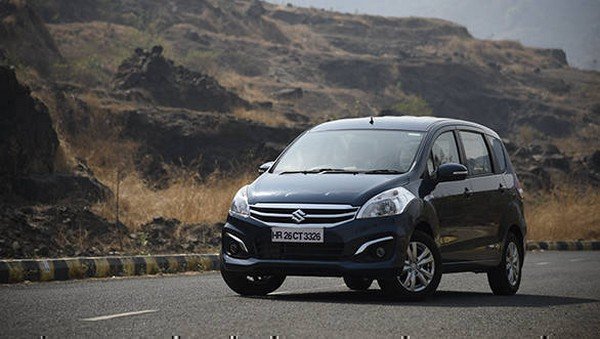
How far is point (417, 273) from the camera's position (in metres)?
12.2

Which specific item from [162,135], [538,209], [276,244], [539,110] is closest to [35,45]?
[162,135]

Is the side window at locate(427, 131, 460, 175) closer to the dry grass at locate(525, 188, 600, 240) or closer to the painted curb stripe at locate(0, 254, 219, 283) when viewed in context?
the painted curb stripe at locate(0, 254, 219, 283)

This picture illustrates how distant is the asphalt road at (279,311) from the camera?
31.3 feet

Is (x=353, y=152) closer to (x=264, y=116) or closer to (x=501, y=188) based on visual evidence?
(x=501, y=188)

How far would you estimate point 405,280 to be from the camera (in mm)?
12133

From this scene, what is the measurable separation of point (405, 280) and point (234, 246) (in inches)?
65.8

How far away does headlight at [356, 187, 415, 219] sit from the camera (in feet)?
38.8

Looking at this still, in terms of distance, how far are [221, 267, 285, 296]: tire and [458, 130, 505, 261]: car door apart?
203 cm

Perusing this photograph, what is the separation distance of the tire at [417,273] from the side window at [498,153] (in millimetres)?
2718

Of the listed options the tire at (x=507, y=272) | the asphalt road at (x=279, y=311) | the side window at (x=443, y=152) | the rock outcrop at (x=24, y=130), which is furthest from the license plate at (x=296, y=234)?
the rock outcrop at (x=24, y=130)

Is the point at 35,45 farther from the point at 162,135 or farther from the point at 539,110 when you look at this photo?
the point at 539,110

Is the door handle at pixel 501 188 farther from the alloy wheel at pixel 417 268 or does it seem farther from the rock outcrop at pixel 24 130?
the rock outcrop at pixel 24 130

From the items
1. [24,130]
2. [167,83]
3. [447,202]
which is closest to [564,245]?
[24,130]

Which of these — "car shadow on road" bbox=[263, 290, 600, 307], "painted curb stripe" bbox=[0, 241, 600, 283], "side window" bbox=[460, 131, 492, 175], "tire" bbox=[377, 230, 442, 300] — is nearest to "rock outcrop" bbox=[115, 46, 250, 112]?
"painted curb stripe" bbox=[0, 241, 600, 283]
